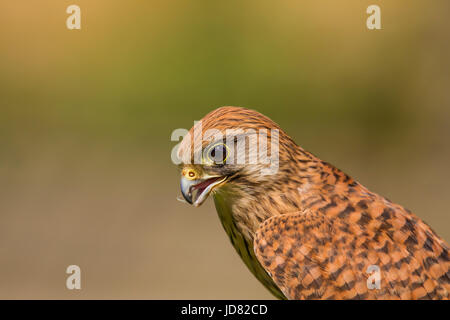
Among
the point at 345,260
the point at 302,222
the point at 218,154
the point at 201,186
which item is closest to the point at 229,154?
the point at 218,154

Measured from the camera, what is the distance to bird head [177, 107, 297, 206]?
1.95 m

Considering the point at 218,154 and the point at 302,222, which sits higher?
the point at 218,154

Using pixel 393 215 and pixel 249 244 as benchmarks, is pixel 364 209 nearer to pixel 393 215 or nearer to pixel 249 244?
pixel 393 215

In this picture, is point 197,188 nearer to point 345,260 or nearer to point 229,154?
point 229,154

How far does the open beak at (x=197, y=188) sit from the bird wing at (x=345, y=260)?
23 cm

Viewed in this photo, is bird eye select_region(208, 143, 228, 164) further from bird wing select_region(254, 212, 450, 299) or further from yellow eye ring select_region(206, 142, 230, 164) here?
bird wing select_region(254, 212, 450, 299)

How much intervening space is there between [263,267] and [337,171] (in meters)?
0.48

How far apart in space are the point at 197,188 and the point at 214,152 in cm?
14

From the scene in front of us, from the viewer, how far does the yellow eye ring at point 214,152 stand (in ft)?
6.38

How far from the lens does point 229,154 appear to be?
1.98m

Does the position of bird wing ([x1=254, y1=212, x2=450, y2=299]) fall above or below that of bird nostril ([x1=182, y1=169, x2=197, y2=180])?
below

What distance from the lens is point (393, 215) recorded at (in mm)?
2035

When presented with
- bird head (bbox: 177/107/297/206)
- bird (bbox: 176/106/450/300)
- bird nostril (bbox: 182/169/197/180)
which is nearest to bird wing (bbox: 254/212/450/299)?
bird (bbox: 176/106/450/300)

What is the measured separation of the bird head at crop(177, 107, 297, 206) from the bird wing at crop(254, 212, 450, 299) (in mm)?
190
